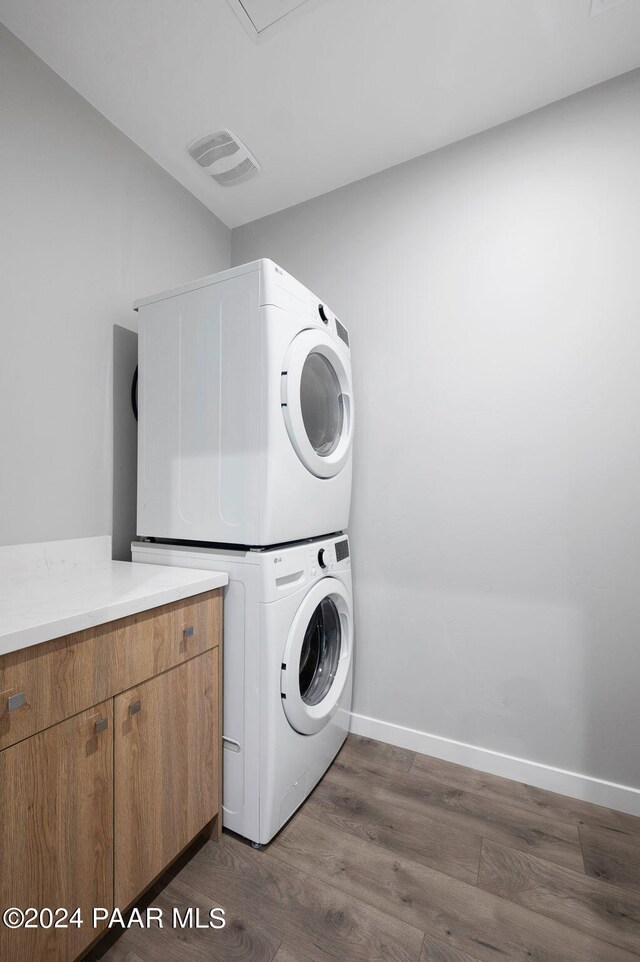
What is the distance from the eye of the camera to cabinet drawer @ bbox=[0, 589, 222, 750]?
75cm

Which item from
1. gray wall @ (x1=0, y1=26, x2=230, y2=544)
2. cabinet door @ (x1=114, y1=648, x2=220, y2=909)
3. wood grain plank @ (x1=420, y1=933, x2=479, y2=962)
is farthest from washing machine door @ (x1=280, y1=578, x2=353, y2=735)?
gray wall @ (x1=0, y1=26, x2=230, y2=544)

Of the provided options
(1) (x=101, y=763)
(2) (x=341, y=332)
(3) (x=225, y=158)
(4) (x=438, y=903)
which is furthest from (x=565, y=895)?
(3) (x=225, y=158)

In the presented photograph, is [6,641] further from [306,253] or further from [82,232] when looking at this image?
[306,253]

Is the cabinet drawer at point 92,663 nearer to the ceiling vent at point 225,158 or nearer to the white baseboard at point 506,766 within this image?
the white baseboard at point 506,766

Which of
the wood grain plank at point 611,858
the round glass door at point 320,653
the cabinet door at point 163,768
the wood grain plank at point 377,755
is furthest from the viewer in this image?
the wood grain plank at point 377,755

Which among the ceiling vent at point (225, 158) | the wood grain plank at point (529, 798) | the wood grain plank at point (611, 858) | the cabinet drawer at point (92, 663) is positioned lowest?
the wood grain plank at point (529, 798)

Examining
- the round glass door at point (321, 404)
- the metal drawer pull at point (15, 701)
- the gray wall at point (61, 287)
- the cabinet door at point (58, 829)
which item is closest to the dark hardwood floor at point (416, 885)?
the cabinet door at point (58, 829)

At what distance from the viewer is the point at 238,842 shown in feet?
4.32

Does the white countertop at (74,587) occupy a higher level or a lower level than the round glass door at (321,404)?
lower

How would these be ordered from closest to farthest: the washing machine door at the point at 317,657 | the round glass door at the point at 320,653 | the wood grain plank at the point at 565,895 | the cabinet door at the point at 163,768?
the cabinet door at the point at 163,768, the wood grain plank at the point at 565,895, the washing machine door at the point at 317,657, the round glass door at the point at 320,653

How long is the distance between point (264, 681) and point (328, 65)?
2.04 meters

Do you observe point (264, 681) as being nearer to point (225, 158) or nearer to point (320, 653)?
point (320, 653)

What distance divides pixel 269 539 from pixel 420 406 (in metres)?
0.96

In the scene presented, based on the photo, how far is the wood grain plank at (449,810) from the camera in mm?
1353
